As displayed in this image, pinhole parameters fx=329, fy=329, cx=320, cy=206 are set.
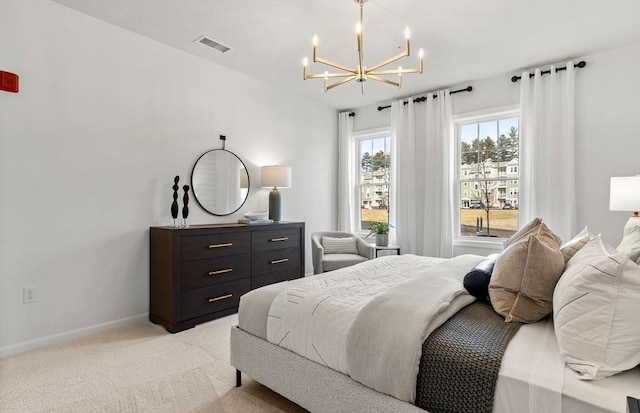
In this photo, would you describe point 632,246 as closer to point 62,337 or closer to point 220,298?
point 220,298

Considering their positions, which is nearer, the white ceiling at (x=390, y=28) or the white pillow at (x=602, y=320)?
the white pillow at (x=602, y=320)

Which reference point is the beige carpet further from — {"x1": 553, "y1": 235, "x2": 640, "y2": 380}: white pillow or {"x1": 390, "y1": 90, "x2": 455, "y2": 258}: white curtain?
{"x1": 390, "y1": 90, "x2": 455, "y2": 258}: white curtain

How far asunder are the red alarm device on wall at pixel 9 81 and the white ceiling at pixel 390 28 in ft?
2.40

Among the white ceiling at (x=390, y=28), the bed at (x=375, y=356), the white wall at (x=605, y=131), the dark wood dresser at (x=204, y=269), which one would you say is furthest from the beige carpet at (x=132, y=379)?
the white wall at (x=605, y=131)

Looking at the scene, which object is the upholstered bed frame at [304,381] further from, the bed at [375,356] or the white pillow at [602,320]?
the white pillow at [602,320]

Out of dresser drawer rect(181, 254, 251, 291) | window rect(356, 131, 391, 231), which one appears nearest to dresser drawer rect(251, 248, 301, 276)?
dresser drawer rect(181, 254, 251, 291)

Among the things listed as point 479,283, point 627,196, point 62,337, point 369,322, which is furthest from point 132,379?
point 627,196

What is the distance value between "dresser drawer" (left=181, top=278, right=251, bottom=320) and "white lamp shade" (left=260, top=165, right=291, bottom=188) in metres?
1.23

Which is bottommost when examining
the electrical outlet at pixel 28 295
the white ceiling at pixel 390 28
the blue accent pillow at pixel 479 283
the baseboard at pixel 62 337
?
the baseboard at pixel 62 337

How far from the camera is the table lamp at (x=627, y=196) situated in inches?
106

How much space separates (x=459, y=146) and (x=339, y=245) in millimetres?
2131

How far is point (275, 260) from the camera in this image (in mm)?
3822

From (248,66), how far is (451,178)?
295 cm

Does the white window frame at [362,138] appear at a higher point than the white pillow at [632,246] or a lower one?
higher
